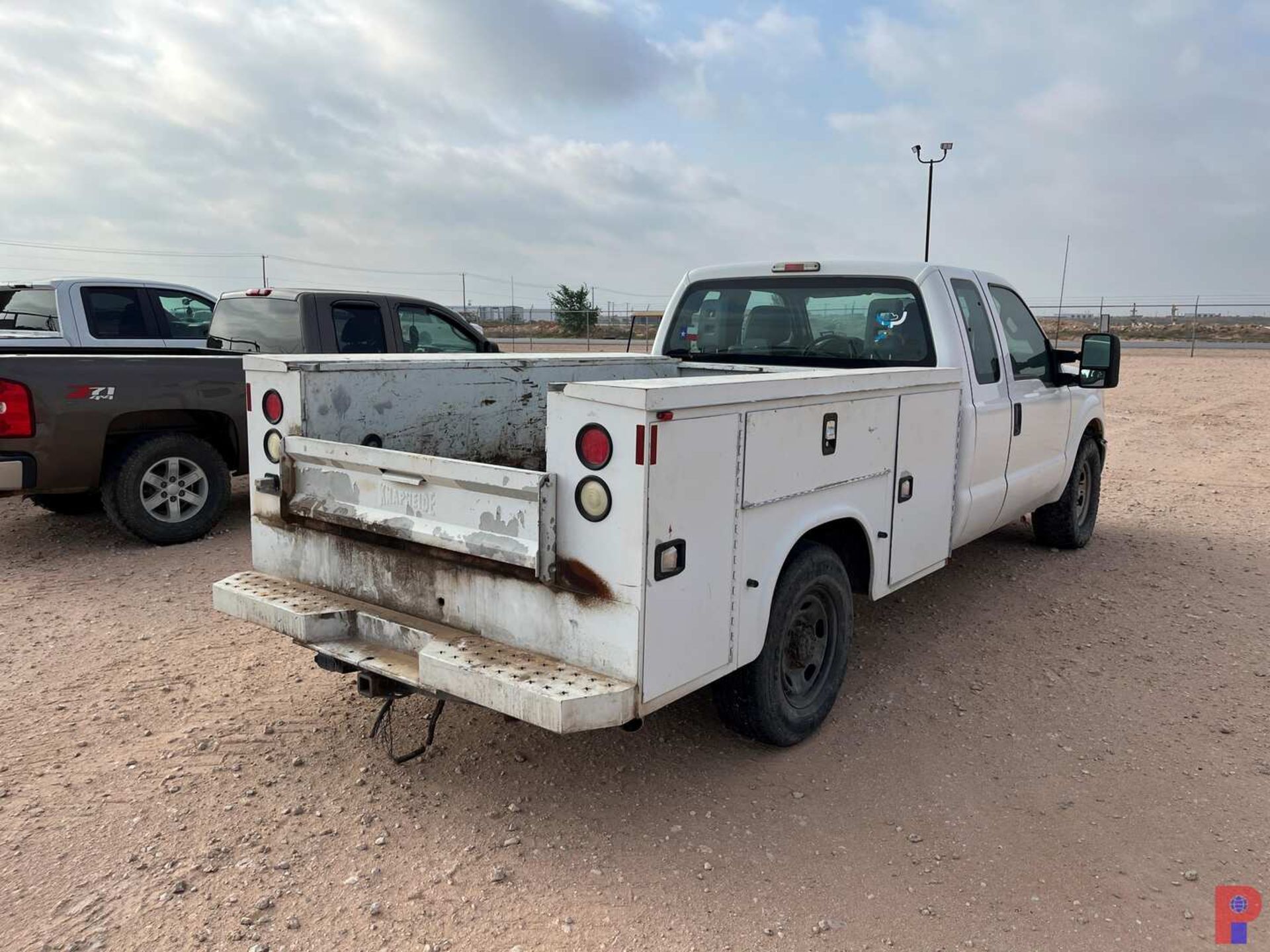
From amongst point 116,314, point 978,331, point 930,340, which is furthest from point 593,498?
point 116,314

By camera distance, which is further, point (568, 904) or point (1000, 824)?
point (1000, 824)

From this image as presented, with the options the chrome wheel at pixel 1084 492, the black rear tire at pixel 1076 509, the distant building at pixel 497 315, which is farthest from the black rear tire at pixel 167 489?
the distant building at pixel 497 315

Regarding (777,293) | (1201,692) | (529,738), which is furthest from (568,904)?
(777,293)

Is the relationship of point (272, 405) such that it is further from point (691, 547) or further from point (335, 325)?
point (335, 325)

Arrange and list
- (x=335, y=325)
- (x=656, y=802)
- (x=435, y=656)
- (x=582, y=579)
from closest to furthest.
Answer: (x=582, y=579)
(x=435, y=656)
(x=656, y=802)
(x=335, y=325)

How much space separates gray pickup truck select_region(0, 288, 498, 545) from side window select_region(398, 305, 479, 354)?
0.09 ft

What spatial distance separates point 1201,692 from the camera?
450 centimetres

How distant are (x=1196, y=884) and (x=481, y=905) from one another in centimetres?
222

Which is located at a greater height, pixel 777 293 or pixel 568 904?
pixel 777 293

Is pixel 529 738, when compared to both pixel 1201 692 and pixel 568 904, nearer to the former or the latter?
pixel 568 904

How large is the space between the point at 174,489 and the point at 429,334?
265 cm

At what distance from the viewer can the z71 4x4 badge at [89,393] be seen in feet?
20.7

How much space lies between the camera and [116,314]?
32.0 ft

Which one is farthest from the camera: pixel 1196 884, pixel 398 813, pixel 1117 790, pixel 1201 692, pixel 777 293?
pixel 777 293
